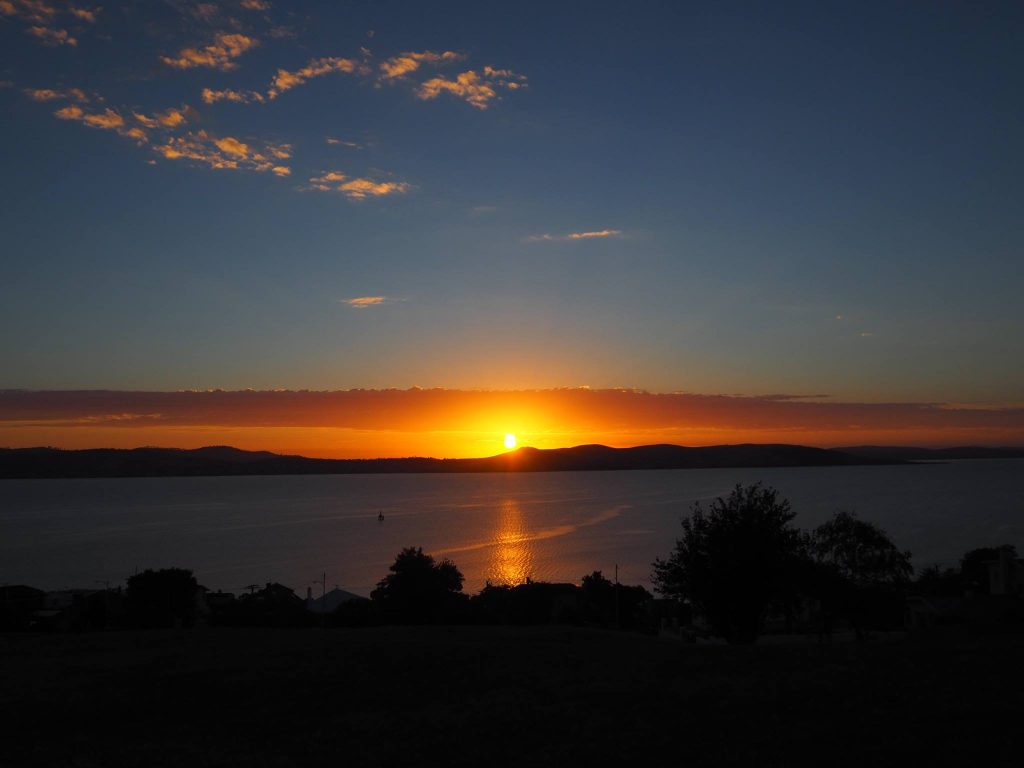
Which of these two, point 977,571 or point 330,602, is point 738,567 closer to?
point 330,602

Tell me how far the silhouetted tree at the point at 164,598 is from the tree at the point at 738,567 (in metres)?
36.4

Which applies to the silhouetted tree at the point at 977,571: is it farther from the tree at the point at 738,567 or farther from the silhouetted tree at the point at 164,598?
the silhouetted tree at the point at 164,598

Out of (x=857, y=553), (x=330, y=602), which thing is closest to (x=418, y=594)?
(x=330, y=602)

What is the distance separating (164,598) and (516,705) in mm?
44377

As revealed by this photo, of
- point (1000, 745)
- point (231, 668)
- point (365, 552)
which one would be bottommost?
point (365, 552)

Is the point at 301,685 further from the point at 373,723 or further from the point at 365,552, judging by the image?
the point at 365,552

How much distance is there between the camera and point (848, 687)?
650 inches

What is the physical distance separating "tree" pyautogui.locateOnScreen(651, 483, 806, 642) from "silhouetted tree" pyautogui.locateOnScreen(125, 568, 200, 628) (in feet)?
120

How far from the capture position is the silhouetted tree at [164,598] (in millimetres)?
52688

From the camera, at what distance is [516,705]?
16594 millimetres

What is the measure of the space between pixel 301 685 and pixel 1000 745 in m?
14.5

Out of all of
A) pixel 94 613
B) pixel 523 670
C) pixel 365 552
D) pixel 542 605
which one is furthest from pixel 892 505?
pixel 523 670

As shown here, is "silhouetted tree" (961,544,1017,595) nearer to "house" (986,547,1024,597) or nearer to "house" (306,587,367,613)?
"house" (986,547,1024,597)

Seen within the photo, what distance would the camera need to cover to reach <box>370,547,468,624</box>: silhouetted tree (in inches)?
1966
